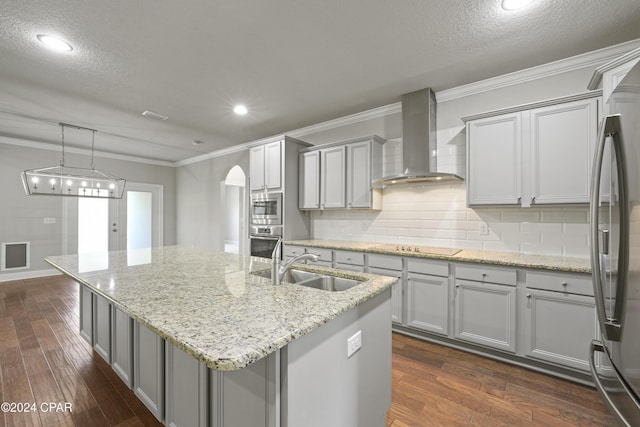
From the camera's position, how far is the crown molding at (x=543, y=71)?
2.26m

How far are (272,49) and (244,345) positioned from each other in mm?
2371

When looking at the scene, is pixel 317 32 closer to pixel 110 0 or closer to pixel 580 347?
pixel 110 0

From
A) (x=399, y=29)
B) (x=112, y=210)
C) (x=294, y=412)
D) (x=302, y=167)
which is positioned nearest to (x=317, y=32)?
(x=399, y=29)

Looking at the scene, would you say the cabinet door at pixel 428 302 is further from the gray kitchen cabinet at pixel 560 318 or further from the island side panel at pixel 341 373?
the island side panel at pixel 341 373

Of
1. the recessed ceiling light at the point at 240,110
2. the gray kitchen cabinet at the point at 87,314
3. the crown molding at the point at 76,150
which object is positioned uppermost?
the recessed ceiling light at the point at 240,110

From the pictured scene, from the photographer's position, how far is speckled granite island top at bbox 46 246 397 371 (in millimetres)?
815

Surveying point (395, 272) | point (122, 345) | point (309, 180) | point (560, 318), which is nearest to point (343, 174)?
point (309, 180)

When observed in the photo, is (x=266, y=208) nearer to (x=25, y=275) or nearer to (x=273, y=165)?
(x=273, y=165)

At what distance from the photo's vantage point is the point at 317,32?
2.12 metres

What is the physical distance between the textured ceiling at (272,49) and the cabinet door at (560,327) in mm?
2024

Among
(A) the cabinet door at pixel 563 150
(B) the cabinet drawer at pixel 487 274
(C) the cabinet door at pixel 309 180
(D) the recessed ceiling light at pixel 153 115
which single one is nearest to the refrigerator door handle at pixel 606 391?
(B) the cabinet drawer at pixel 487 274

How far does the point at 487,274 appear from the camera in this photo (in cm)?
236

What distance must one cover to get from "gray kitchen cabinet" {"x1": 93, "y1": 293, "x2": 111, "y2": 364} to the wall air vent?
15.4 ft

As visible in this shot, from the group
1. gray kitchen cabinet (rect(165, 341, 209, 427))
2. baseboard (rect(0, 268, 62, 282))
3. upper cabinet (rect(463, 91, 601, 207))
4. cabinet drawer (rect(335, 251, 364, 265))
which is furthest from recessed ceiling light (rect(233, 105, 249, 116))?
baseboard (rect(0, 268, 62, 282))
